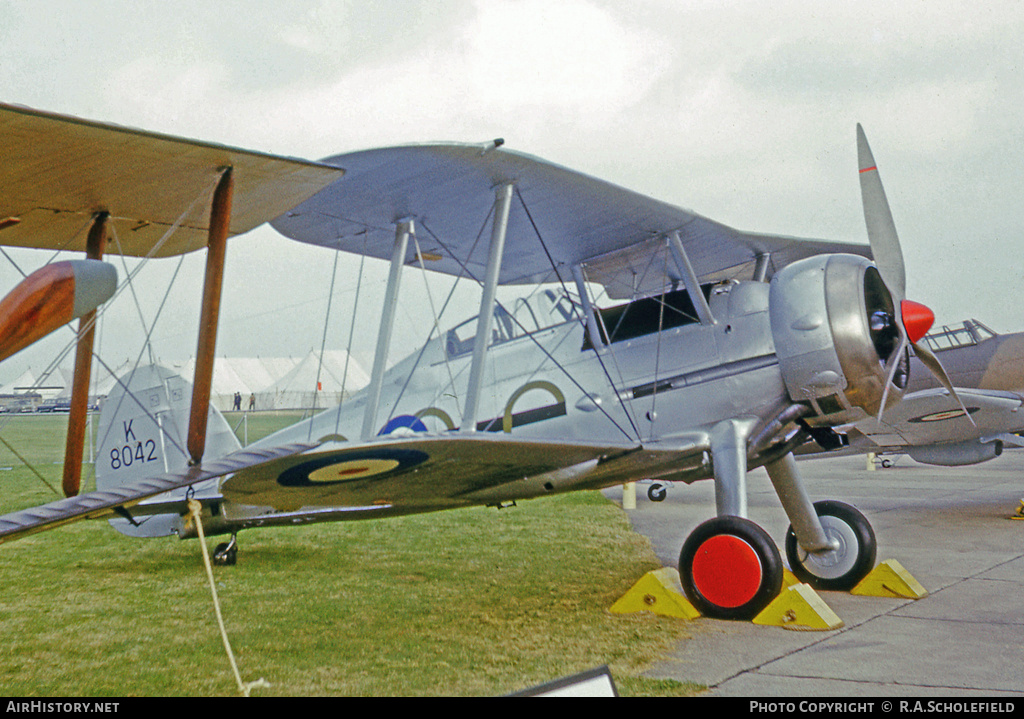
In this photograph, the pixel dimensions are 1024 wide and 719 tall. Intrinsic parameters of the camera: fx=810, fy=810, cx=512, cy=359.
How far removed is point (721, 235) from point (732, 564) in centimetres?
273

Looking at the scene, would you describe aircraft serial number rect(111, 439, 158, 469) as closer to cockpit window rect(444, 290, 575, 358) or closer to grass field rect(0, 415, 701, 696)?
grass field rect(0, 415, 701, 696)

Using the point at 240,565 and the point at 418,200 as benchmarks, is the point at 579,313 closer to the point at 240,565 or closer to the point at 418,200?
the point at 418,200

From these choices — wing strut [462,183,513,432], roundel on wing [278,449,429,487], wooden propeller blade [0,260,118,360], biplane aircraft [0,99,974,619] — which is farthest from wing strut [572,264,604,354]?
wooden propeller blade [0,260,118,360]

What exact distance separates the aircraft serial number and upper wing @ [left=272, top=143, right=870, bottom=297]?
2.32 m

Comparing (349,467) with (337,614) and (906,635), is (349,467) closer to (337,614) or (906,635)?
(337,614)

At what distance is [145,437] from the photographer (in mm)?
6547

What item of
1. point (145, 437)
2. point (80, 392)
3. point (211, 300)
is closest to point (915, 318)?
point (211, 300)

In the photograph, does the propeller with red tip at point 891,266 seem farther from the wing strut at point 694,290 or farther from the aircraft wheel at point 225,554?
the aircraft wheel at point 225,554

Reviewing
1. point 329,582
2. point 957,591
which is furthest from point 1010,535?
point 329,582

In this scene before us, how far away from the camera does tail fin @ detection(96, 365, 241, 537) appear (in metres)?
6.49

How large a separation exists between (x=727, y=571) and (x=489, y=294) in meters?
2.06

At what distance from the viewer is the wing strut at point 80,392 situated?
14.3 feet

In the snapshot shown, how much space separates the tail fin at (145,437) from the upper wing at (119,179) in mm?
1909
